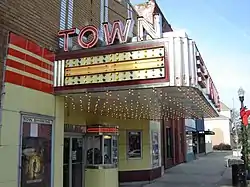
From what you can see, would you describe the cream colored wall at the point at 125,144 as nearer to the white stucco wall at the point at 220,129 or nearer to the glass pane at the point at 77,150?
the glass pane at the point at 77,150

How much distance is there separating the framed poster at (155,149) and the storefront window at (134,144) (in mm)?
1005

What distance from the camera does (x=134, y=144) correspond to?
1820 cm

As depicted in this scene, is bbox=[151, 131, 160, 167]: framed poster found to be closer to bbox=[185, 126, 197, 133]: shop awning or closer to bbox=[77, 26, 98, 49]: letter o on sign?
bbox=[77, 26, 98, 49]: letter o on sign

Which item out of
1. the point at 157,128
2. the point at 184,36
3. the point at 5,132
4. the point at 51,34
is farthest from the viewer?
the point at 157,128

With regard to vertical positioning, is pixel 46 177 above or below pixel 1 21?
below

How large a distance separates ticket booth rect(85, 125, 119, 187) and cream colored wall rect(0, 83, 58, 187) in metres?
5.20

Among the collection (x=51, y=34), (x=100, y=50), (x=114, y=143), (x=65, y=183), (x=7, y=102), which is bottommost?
(x=65, y=183)

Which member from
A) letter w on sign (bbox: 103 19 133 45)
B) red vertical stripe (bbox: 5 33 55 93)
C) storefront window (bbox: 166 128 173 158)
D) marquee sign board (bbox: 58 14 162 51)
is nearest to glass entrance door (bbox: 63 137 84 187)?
red vertical stripe (bbox: 5 33 55 93)

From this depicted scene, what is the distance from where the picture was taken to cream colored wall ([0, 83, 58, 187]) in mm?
8156

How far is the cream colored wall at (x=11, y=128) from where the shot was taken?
816cm

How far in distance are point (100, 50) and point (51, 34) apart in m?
1.73

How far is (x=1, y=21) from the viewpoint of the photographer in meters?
8.40

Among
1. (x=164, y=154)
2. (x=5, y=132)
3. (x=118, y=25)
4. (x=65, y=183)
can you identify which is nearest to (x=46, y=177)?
(x=5, y=132)

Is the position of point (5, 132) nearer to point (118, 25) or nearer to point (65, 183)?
point (118, 25)
